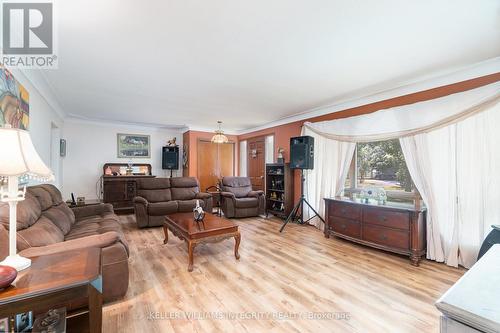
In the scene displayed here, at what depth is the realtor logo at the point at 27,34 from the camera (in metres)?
1.71

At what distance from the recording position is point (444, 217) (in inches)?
111

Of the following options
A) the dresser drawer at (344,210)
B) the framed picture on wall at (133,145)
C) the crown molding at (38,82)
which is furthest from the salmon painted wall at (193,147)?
the dresser drawer at (344,210)

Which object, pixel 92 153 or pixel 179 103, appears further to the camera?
pixel 92 153

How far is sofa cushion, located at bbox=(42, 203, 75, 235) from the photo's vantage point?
231 centimetres

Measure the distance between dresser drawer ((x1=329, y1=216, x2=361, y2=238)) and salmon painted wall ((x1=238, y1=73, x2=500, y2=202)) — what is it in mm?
1356

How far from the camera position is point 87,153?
578cm

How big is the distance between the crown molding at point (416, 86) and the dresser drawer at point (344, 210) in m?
1.75

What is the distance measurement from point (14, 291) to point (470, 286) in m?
1.91

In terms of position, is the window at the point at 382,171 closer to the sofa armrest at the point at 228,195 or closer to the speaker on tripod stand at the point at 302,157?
the speaker on tripod stand at the point at 302,157

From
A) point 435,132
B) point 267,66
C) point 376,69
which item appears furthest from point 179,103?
point 435,132

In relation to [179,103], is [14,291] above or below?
below

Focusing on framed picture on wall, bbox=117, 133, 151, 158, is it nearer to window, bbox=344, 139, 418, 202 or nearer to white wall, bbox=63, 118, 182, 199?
white wall, bbox=63, 118, 182, 199

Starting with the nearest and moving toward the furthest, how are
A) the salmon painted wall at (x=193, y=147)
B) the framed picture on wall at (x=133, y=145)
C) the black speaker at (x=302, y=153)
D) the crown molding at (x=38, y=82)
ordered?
the crown molding at (x=38, y=82), the black speaker at (x=302, y=153), the framed picture on wall at (x=133, y=145), the salmon painted wall at (x=193, y=147)

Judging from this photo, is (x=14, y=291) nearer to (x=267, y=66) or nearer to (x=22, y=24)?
(x=22, y=24)
